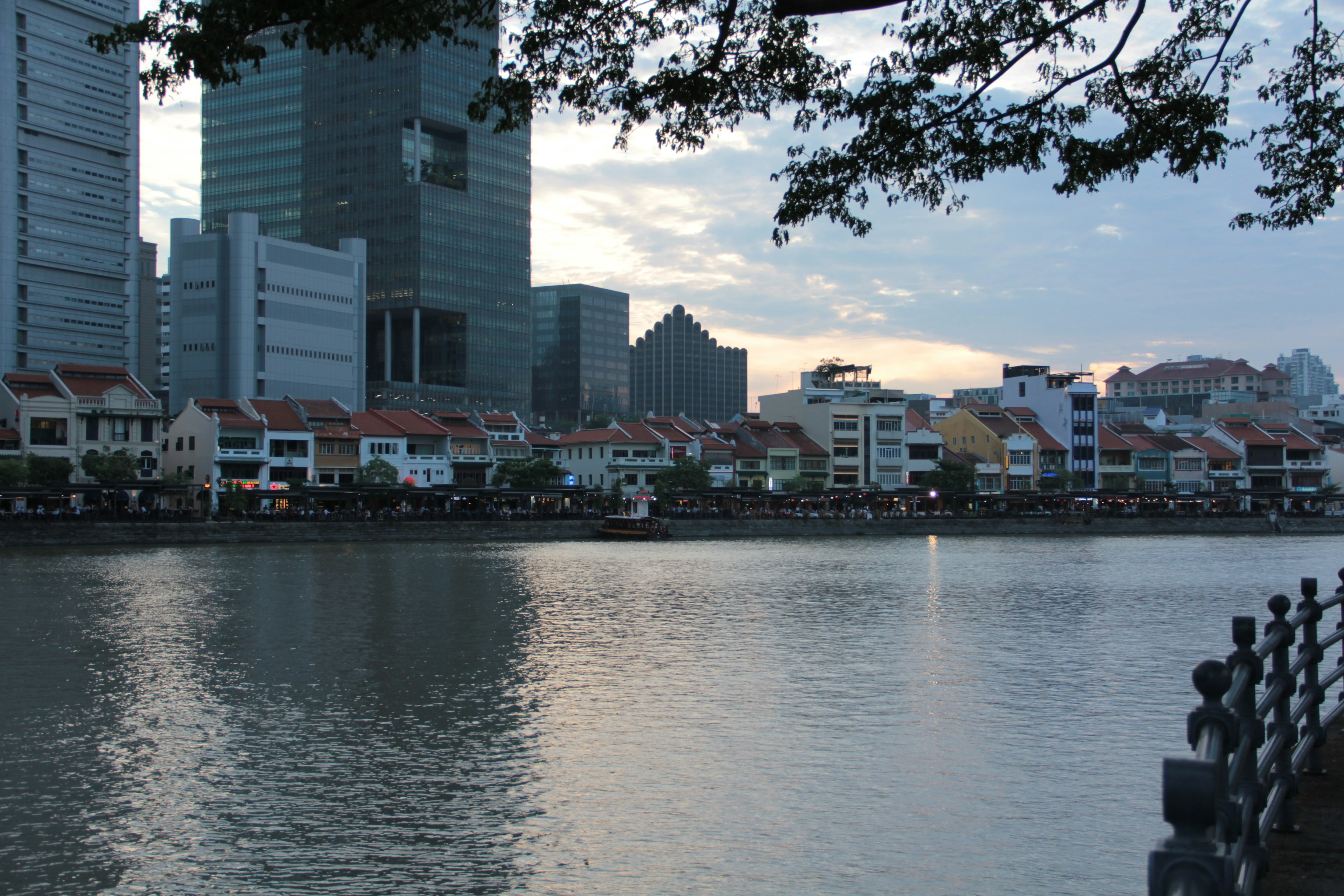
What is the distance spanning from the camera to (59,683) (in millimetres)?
19375

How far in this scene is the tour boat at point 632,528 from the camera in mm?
69625

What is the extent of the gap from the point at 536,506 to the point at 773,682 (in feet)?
207

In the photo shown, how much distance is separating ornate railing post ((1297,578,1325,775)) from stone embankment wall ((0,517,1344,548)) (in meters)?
58.2

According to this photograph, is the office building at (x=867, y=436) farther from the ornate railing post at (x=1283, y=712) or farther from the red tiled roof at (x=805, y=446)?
the ornate railing post at (x=1283, y=712)

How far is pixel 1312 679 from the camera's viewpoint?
6.75 meters

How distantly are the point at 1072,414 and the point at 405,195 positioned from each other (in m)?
77.3

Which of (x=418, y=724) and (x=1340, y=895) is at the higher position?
(x=1340, y=895)

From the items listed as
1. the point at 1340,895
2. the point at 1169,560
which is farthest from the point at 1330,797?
the point at 1169,560

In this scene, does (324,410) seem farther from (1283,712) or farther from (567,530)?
(1283,712)

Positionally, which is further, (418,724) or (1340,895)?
(418,724)

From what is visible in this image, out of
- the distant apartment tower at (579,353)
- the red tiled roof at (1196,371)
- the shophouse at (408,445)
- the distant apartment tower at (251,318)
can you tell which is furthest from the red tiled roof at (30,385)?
the red tiled roof at (1196,371)

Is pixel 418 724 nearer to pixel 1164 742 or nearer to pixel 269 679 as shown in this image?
pixel 269 679

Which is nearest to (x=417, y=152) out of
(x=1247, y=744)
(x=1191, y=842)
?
(x=1247, y=744)

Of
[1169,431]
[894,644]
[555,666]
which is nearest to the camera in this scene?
[555,666]
